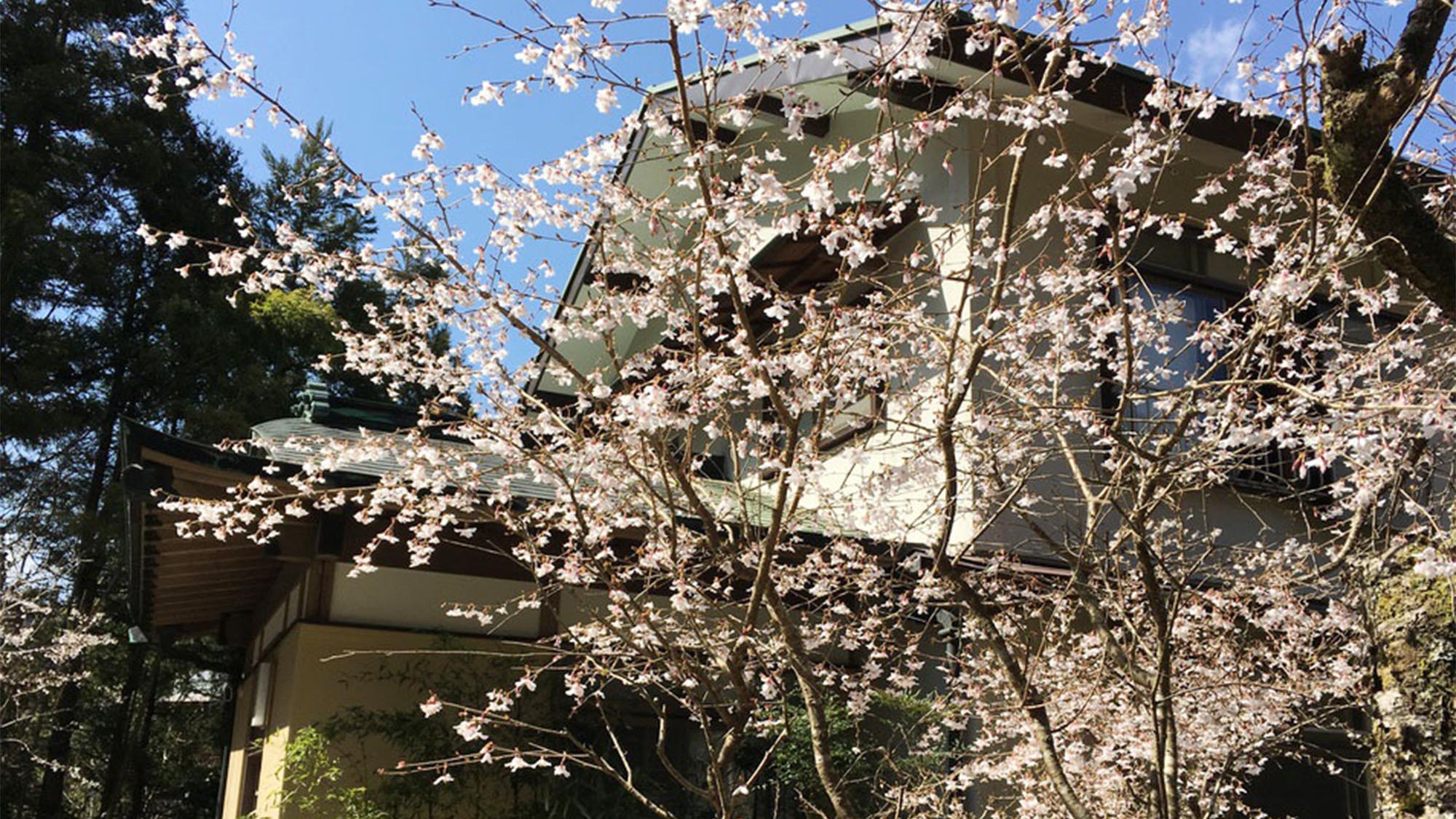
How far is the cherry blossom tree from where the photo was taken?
293cm

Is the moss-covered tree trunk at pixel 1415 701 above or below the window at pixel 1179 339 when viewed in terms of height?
below

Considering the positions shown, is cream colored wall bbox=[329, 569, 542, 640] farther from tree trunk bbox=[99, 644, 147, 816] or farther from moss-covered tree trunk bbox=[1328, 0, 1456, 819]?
tree trunk bbox=[99, 644, 147, 816]

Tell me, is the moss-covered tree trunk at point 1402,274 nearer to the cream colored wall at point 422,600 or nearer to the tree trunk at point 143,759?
Answer: the cream colored wall at point 422,600

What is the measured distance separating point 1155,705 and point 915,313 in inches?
61.3

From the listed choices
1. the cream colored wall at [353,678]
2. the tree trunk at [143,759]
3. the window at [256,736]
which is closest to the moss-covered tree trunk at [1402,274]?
the cream colored wall at [353,678]

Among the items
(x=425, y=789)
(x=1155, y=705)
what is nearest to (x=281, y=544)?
(x=425, y=789)

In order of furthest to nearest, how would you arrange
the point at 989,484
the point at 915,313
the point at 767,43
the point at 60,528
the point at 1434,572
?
the point at 60,528 → the point at 989,484 → the point at 915,313 → the point at 767,43 → the point at 1434,572

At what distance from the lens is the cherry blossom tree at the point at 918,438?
2932mm

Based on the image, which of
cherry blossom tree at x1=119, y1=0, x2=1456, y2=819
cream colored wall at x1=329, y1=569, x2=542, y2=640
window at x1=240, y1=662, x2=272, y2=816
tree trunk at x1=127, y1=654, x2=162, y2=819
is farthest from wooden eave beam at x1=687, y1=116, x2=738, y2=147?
tree trunk at x1=127, y1=654, x2=162, y2=819

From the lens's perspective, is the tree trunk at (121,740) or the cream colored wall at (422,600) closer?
the cream colored wall at (422,600)

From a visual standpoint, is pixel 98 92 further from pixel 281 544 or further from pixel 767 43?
pixel 767 43

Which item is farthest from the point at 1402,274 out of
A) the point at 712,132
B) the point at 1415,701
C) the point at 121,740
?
the point at 121,740

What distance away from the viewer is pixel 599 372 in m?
3.96

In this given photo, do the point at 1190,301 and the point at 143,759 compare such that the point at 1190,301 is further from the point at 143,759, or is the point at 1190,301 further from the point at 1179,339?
the point at 143,759
